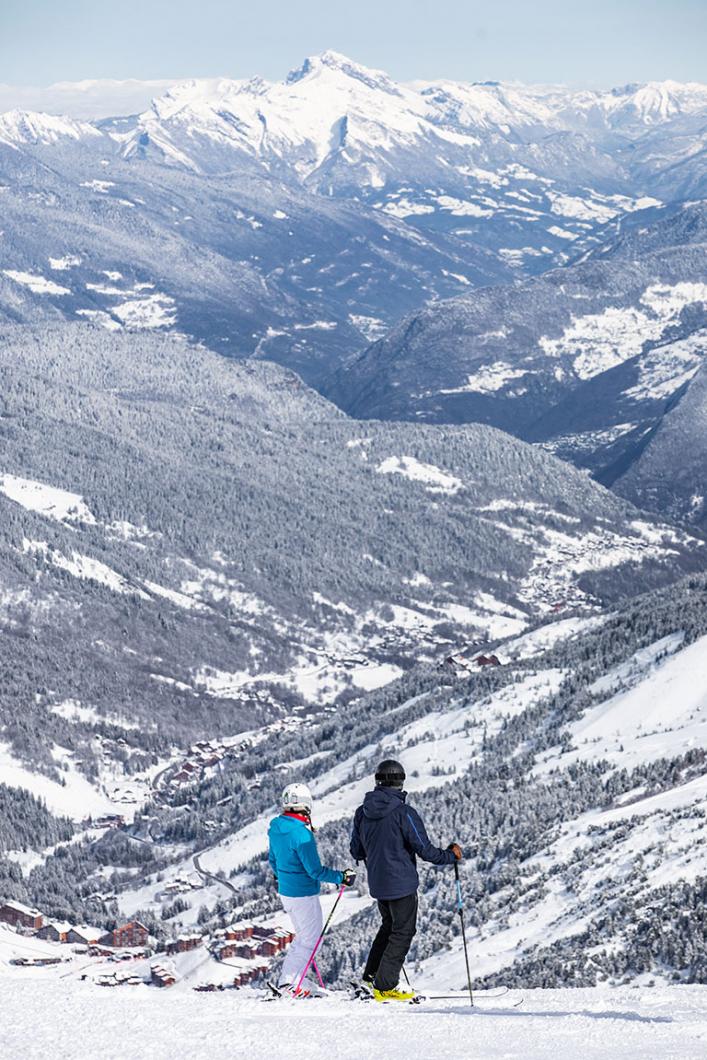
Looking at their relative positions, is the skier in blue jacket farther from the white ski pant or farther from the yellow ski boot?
the yellow ski boot

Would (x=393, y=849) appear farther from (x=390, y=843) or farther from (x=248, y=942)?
(x=248, y=942)

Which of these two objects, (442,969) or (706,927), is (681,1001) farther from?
(442,969)

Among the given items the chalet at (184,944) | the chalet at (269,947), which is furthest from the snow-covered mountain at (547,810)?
the chalet at (184,944)

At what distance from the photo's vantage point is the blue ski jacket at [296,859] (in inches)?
1436

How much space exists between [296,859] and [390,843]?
2.49 metres

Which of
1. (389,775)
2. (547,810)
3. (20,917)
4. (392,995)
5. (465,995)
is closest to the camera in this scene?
(389,775)

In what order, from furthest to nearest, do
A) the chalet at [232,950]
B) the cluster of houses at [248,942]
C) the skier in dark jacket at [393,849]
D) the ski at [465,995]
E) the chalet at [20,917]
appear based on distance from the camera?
the chalet at [20,917]
the cluster of houses at [248,942]
the chalet at [232,950]
the ski at [465,995]
the skier in dark jacket at [393,849]

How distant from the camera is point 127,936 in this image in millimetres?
122625

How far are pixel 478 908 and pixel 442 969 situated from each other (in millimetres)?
10680

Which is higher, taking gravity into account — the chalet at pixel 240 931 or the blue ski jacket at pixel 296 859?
the blue ski jacket at pixel 296 859

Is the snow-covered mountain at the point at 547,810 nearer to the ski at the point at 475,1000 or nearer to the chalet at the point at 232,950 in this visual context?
the chalet at the point at 232,950

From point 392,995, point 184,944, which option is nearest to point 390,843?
point 392,995

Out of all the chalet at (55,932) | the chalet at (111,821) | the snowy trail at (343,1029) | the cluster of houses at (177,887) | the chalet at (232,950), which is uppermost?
the snowy trail at (343,1029)

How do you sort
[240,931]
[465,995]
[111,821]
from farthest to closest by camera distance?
[111,821] < [240,931] < [465,995]
